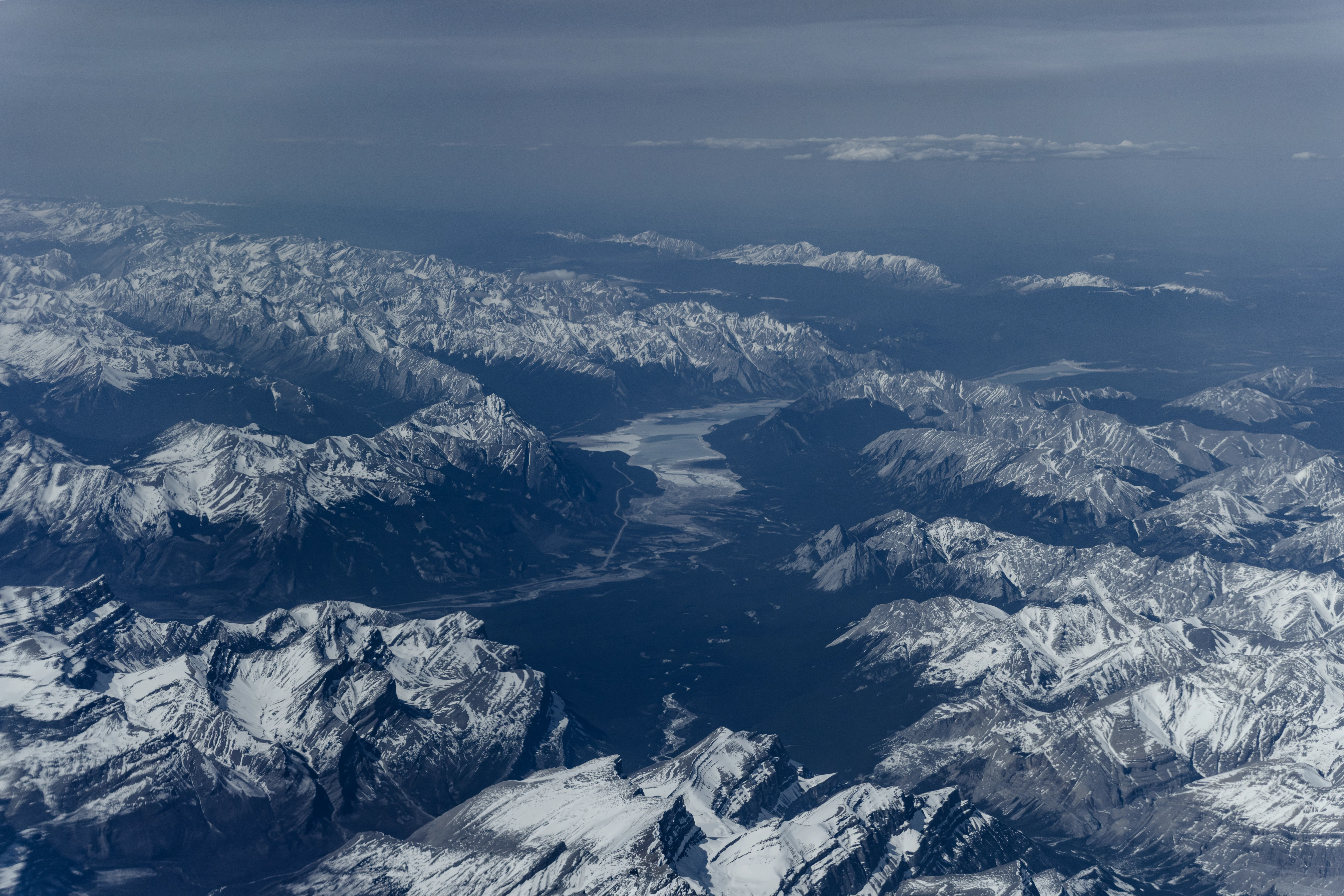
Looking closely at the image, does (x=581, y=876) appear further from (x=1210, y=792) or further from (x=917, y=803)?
(x=1210, y=792)

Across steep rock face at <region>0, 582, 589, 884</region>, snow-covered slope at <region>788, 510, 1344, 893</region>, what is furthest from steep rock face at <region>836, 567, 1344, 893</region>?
steep rock face at <region>0, 582, 589, 884</region>

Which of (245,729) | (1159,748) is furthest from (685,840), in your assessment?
(1159,748)

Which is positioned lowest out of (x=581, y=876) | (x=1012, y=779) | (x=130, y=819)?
(x=1012, y=779)

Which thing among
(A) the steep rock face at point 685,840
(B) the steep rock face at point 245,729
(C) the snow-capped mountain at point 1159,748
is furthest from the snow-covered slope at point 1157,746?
(B) the steep rock face at point 245,729

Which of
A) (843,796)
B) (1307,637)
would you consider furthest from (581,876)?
(1307,637)

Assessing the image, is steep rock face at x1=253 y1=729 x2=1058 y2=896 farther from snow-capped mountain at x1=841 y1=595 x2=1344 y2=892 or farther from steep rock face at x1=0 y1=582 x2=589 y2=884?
snow-capped mountain at x1=841 y1=595 x2=1344 y2=892

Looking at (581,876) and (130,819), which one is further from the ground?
(581,876)

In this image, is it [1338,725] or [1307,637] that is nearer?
[1338,725]

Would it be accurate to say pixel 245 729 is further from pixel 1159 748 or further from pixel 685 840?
pixel 1159 748
